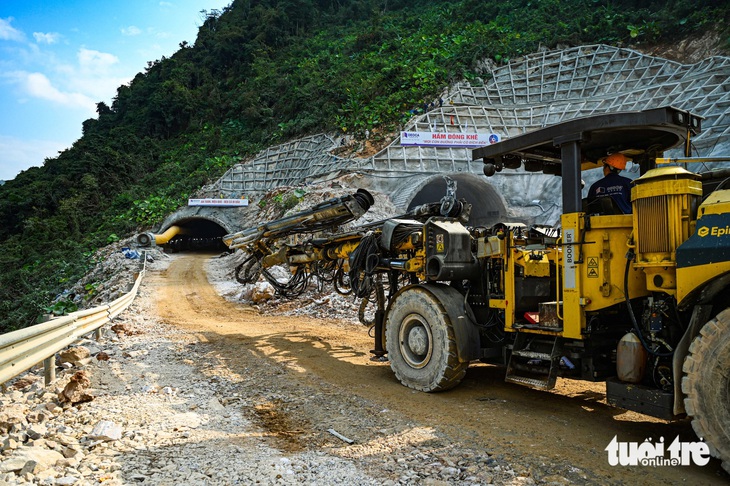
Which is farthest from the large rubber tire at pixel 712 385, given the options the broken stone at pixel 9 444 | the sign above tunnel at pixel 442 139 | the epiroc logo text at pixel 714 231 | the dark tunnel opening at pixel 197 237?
the dark tunnel opening at pixel 197 237

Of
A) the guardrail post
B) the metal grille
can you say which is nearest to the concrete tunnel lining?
the guardrail post

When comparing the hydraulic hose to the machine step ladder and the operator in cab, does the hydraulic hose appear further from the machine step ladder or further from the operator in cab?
Answer: the machine step ladder

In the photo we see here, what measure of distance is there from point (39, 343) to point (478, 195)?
2529 cm

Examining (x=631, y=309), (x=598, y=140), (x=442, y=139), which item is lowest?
(x=631, y=309)

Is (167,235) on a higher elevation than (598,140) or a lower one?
lower

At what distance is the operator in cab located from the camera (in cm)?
500

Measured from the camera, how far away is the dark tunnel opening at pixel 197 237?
3688 centimetres

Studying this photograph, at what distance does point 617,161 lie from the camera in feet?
17.5

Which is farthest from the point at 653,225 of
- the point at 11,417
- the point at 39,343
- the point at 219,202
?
the point at 219,202

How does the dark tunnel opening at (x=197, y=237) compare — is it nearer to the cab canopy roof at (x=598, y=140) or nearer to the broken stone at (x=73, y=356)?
the broken stone at (x=73, y=356)

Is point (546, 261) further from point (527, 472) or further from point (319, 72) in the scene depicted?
point (319, 72)

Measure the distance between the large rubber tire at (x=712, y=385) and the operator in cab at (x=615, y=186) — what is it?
5.28 feet

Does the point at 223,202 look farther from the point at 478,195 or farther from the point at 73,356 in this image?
the point at 73,356

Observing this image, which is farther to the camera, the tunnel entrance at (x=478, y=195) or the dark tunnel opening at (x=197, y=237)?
the dark tunnel opening at (x=197, y=237)
